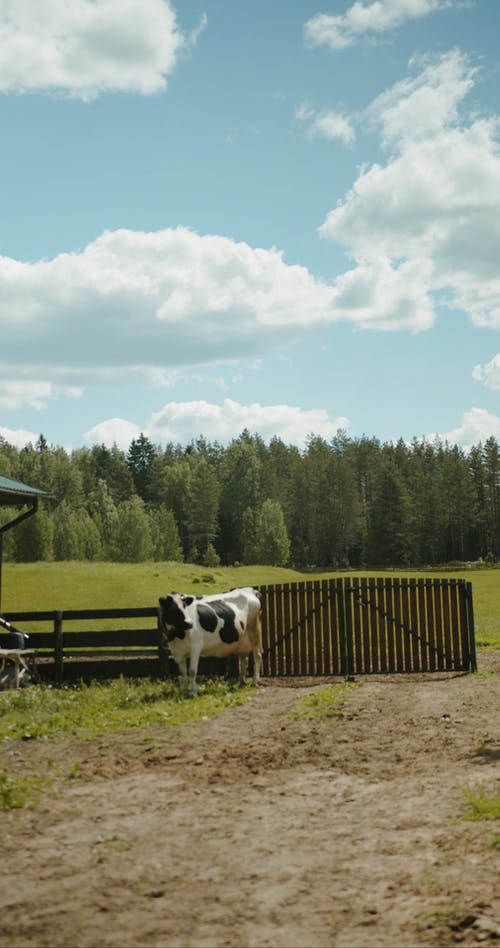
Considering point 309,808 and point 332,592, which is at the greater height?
point 332,592

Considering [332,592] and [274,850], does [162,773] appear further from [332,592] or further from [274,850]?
[332,592]

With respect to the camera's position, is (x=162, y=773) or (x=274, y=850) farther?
(x=162, y=773)

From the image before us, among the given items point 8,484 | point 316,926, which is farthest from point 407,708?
point 8,484

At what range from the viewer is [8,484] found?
17734 mm

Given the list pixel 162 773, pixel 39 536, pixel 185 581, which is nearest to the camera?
pixel 162 773

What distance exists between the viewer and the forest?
94.6m

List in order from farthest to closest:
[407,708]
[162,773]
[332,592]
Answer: [332,592] → [407,708] → [162,773]

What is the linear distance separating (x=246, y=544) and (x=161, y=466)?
4585 cm

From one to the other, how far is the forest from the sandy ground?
75.6 meters

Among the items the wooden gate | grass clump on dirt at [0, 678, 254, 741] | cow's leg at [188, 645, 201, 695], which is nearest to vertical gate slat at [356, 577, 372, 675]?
the wooden gate

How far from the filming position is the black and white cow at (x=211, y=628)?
14.6m

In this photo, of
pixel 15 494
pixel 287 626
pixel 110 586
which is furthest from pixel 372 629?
pixel 110 586

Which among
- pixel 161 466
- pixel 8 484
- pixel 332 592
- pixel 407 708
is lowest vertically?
pixel 407 708

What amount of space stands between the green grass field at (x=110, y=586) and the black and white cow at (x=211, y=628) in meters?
14.8
